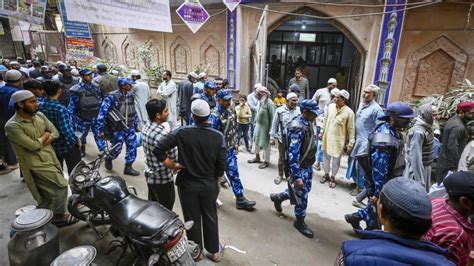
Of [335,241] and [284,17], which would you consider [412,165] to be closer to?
[335,241]

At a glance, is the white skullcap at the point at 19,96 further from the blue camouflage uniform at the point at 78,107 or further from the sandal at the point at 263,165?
the sandal at the point at 263,165

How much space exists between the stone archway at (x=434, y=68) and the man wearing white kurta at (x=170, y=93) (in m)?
5.99

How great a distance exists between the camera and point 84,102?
15.8ft

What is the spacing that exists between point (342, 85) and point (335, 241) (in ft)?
26.7

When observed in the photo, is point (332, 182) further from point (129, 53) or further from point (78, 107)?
point (129, 53)

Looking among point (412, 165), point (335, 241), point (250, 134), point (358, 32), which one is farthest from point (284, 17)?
point (335, 241)

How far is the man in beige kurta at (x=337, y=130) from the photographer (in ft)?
14.1

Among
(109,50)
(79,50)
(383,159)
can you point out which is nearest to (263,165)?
(383,159)

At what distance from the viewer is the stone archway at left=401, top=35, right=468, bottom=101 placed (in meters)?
6.18

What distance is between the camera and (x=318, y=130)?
5.28 metres

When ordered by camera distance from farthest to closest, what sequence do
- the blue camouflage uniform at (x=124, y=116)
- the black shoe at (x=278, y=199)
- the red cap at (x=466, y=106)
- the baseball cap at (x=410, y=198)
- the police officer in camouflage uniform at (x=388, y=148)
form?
the blue camouflage uniform at (x=124, y=116), the black shoe at (x=278, y=199), the red cap at (x=466, y=106), the police officer in camouflage uniform at (x=388, y=148), the baseball cap at (x=410, y=198)

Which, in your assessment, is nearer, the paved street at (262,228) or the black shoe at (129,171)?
the paved street at (262,228)

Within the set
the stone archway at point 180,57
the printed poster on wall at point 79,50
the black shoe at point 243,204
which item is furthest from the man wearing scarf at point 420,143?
the printed poster on wall at point 79,50

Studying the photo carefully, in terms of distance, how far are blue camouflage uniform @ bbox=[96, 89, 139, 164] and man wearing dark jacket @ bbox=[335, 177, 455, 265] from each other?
13.9 ft
